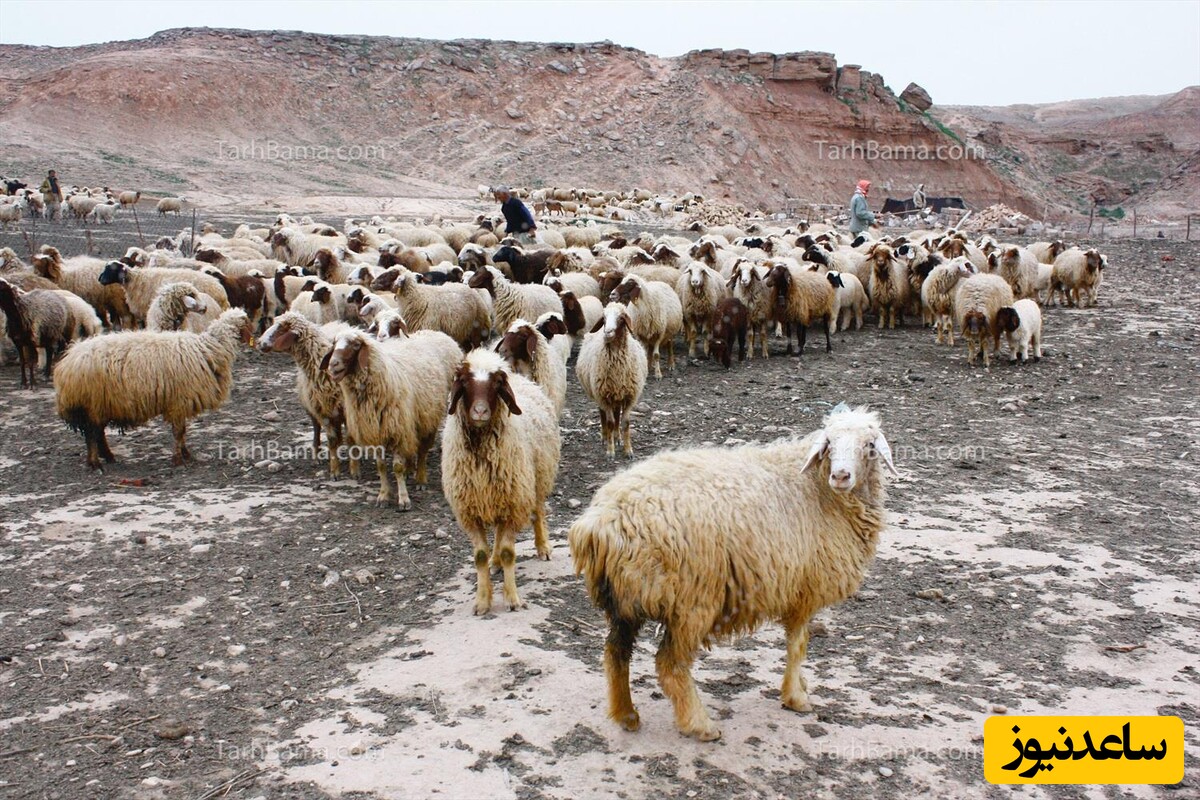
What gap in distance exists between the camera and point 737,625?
427 cm

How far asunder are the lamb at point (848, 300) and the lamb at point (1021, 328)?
9.39ft

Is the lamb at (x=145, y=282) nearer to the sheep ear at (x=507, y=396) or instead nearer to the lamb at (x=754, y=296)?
the lamb at (x=754, y=296)

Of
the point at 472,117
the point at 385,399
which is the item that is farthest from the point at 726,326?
the point at 472,117

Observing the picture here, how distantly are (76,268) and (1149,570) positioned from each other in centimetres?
1396

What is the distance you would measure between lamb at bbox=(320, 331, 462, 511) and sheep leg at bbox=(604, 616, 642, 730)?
12.2ft

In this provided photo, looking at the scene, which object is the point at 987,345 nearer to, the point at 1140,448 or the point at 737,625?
the point at 1140,448

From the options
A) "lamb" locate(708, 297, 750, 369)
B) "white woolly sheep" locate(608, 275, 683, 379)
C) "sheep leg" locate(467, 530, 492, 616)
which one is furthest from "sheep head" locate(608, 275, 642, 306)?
"sheep leg" locate(467, 530, 492, 616)

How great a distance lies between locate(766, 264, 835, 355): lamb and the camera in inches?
538

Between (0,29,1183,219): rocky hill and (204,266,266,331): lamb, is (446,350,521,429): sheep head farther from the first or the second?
(0,29,1183,219): rocky hill

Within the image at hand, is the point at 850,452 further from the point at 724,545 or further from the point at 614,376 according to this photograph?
the point at 614,376

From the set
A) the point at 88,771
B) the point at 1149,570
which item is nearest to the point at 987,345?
the point at 1149,570

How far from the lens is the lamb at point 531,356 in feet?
26.7

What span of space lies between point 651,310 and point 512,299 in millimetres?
1855

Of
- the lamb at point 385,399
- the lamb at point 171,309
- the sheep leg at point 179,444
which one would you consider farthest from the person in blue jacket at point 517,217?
the lamb at point 385,399
